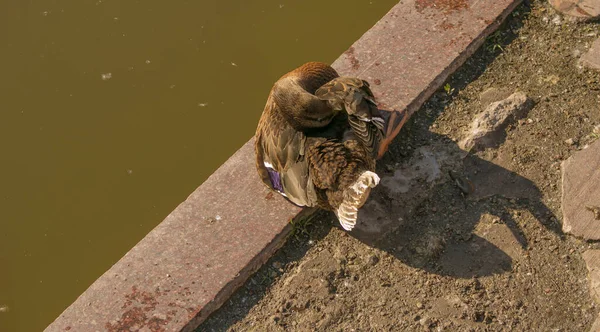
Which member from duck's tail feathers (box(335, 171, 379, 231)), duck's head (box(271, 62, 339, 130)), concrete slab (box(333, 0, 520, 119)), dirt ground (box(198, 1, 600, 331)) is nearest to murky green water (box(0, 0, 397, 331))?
concrete slab (box(333, 0, 520, 119))

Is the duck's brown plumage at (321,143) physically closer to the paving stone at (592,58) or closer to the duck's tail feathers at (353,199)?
the duck's tail feathers at (353,199)

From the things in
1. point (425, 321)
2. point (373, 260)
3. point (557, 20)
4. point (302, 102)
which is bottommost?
point (425, 321)

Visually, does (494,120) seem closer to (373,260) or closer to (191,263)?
(373,260)

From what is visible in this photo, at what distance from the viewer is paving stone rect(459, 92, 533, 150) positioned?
4758mm

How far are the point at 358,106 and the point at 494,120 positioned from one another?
132cm

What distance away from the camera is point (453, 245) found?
440 cm

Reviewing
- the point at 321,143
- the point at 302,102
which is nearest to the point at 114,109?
the point at 302,102

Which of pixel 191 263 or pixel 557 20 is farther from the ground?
pixel 557 20

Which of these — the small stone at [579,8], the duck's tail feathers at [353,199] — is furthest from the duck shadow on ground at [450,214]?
the small stone at [579,8]

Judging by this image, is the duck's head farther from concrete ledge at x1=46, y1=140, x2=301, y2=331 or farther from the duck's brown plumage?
concrete ledge at x1=46, y1=140, x2=301, y2=331

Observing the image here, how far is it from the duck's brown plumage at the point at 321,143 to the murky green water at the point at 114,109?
119 cm

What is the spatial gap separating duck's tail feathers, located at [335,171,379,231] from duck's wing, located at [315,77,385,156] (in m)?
0.30

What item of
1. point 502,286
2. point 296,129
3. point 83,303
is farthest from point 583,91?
point 83,303

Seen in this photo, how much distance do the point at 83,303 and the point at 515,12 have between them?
3.93m
